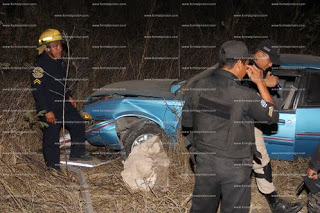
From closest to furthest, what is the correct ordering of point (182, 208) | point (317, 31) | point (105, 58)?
point (182, 208) → point (105, 58) → point (317, 31)

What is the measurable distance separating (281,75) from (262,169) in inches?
52.9

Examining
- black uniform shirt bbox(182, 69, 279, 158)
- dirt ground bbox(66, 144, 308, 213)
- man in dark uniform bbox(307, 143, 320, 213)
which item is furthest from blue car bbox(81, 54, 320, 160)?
black uniform shirt bbox(182, 69, 279, 158)

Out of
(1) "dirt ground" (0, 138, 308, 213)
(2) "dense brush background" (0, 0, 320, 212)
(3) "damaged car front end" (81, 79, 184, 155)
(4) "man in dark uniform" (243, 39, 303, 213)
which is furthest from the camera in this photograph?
(3) "damaged car front end" (81, 79, 184, 155)

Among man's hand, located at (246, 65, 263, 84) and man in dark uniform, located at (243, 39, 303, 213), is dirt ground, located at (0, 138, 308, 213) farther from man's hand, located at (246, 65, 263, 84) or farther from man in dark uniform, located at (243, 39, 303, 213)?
man's hand, located at (246, 65, 263, 84)

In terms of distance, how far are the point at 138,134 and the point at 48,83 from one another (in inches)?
53.9

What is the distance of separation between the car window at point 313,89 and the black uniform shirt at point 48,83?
302cm

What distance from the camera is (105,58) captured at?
29.9 ft

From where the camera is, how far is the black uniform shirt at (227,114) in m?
2.89

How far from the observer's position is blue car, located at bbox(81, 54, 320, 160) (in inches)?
186

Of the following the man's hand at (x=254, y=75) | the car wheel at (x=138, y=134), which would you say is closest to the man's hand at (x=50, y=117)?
the car wheel at (x=138, y=134)

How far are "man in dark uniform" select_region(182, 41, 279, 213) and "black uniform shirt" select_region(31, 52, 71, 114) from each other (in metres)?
2.40

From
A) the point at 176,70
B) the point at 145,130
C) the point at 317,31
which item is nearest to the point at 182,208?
the point at 145,130

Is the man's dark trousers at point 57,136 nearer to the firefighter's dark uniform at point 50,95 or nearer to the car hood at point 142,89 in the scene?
the firefighter's dark uniform at point 50,95

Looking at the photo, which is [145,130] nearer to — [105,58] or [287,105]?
[287,105]
